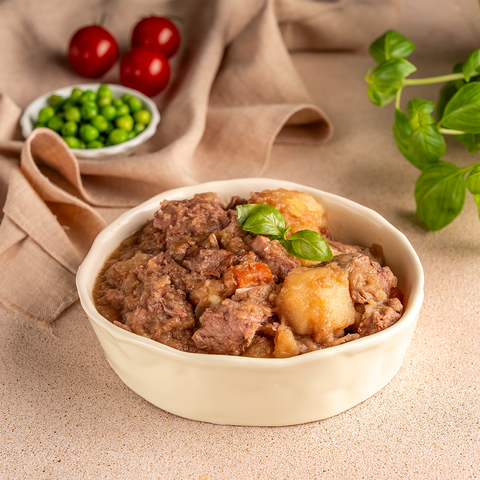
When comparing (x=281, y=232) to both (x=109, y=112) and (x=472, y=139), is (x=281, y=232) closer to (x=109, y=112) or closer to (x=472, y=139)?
(x=472, y=139)

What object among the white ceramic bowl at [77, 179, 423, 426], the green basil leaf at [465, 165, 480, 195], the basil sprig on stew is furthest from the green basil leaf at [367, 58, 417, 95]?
the basil sprig on stew

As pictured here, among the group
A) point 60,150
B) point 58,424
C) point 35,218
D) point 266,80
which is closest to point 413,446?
point 58,424

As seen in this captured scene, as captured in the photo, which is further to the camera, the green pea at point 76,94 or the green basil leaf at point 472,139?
the green pea at point 76,94

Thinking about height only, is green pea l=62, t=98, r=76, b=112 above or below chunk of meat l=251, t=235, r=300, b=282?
above

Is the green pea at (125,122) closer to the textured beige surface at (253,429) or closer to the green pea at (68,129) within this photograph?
the green pea at (68,129)

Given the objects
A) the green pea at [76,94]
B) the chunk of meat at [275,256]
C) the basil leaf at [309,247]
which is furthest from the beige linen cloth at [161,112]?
the basil leaf at [309,247]

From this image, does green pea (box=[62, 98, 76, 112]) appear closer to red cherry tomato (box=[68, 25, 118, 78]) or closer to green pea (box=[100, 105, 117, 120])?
green pea (box=[100, 105, 117, 120])
